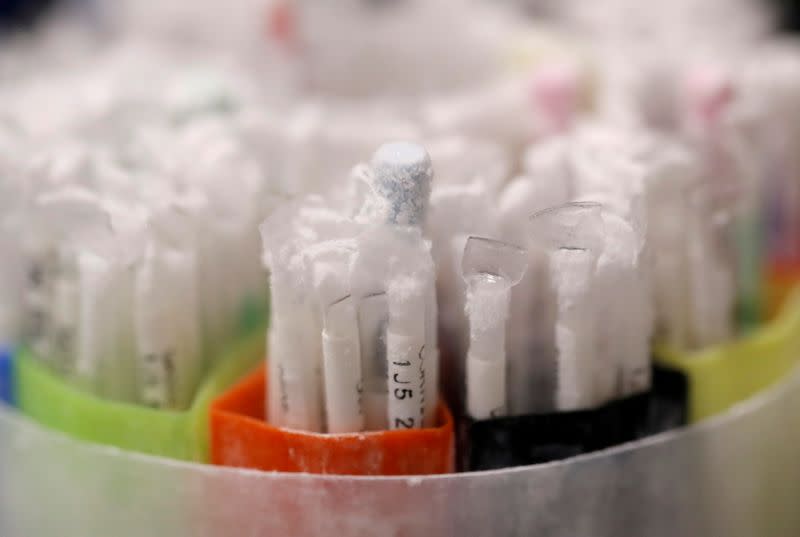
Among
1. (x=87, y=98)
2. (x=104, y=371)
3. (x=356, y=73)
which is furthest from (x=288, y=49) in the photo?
(x=104, y=371)

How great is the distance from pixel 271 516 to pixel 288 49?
0.44 meters

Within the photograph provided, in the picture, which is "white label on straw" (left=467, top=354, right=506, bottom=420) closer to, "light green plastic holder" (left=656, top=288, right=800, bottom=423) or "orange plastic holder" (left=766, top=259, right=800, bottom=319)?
"light green plastic holder" (left=656, top=288, right=800, bottom=423)

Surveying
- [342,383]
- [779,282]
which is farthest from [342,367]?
[779,282]

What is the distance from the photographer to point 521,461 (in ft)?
1.19

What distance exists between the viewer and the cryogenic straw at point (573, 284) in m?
0.35

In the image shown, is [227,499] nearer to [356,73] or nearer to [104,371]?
[104,371]

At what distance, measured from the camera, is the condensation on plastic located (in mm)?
340

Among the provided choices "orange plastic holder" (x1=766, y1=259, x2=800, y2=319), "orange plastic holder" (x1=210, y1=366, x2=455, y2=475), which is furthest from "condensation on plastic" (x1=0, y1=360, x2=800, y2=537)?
"orange plastic holder" (x1=766, y1=259, x2=800, y2=319)

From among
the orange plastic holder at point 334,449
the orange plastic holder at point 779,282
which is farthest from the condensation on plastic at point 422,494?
the orange plastic holder at point 779,282

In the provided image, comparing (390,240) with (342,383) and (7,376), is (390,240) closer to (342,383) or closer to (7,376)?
(342,383)

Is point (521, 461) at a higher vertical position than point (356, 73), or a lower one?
lower

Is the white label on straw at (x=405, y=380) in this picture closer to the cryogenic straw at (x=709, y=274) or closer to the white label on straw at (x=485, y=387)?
the white label on straw at (x=485, y=387)

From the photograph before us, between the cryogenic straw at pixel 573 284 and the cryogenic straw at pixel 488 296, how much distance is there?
0.06 ft

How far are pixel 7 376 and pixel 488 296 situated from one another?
25cm
